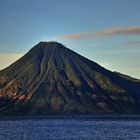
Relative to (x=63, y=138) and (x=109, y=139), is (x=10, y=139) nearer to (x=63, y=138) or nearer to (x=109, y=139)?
Answer: (x=63, y=138)

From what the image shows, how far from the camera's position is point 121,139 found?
11331 cm

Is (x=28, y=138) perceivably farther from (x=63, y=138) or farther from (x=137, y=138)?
(x=137, y=138)

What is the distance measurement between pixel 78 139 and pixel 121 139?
9429 mm

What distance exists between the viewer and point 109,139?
11269cm

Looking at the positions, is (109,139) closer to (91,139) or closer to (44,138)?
(91,139)

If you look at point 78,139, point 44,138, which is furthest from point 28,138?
point 78,139

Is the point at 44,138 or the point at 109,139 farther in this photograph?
the point at 44,138

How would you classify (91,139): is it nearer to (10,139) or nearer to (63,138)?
(63,138)

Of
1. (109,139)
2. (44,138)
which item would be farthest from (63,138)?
(109,139)

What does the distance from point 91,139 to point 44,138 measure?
12.2 metres

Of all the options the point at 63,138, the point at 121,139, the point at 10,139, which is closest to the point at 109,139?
the point at 121,139

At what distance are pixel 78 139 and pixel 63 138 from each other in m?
5.61

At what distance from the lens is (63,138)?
393 feet

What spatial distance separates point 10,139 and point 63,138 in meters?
13.2
